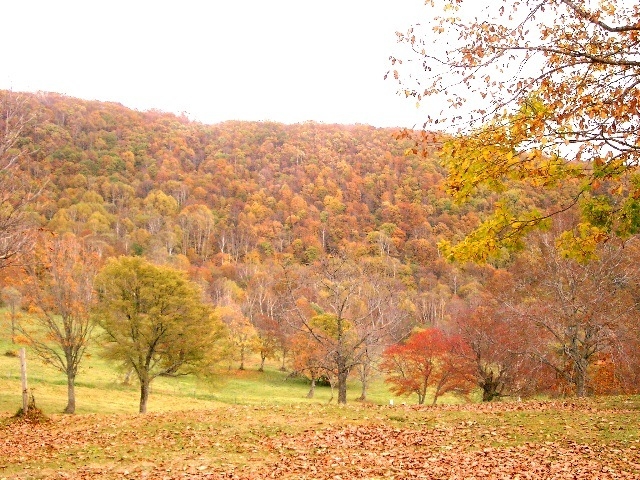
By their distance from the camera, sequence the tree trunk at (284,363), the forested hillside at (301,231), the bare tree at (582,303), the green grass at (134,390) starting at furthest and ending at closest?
the tree trunk at (284,363) → the green grass at (134,390) → the forested hillside at (301,231) → the bare tree at (582,303)

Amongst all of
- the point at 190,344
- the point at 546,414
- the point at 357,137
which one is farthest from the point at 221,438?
the point at 357,137

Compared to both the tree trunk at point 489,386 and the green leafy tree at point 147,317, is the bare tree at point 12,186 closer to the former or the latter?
the green leafy tree at point 147,317

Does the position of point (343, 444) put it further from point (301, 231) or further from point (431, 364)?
point (301, 231)

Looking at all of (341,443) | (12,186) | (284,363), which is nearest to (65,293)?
(12,186)

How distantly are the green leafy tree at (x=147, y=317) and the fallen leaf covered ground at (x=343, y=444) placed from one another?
9.12 meters

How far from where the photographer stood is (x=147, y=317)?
24.7 m

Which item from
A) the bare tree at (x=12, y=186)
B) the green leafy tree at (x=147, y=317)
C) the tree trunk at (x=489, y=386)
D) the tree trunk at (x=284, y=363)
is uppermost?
the bare tree at (x=12, y=186)

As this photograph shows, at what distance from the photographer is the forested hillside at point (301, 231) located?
80.9 ft

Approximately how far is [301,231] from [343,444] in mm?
113163

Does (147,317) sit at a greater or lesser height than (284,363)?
greater

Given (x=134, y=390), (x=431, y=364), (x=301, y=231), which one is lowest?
(x=134, y=390)

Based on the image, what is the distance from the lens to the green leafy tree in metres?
24.8

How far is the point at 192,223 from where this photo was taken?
123 metres

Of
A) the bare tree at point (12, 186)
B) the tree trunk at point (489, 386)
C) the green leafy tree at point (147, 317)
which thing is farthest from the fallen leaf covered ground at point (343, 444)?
the tree trunk at point (489, 386)
